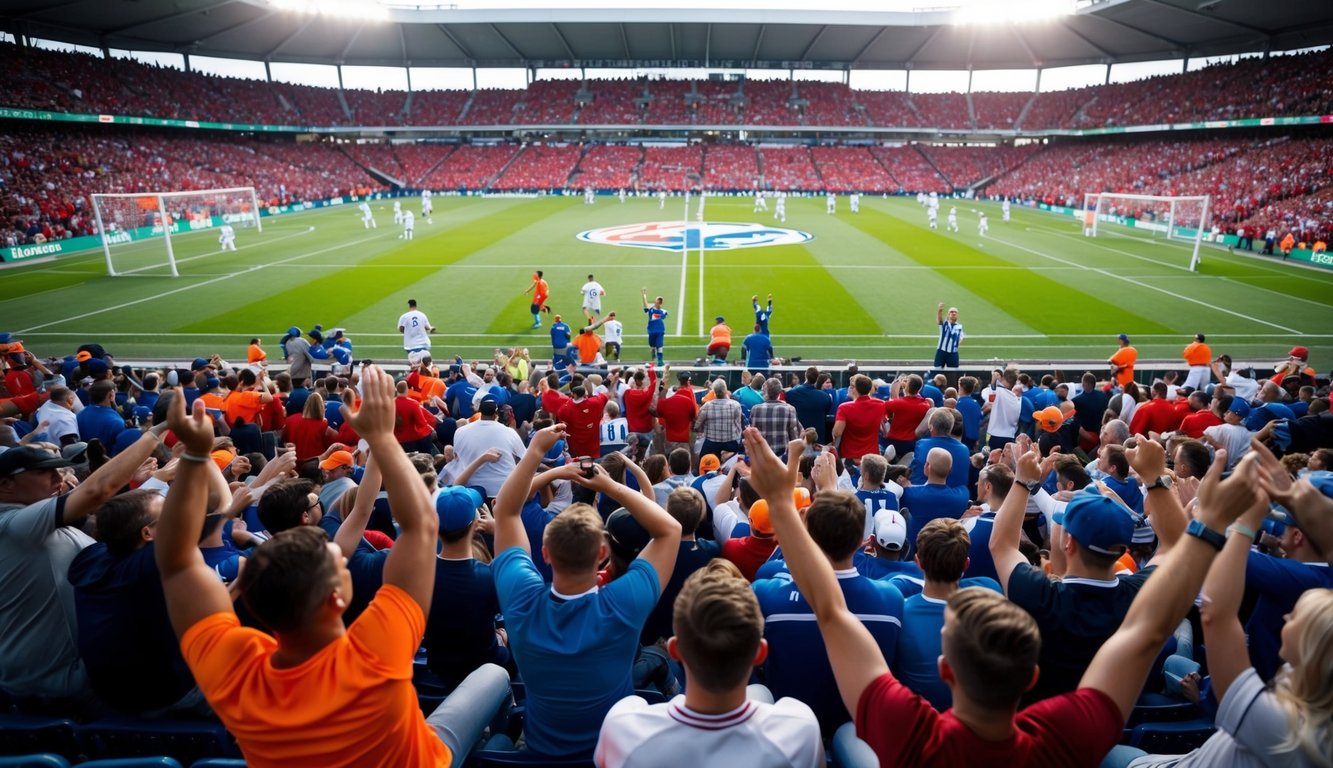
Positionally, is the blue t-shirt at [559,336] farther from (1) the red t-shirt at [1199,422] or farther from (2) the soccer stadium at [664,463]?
(1) the red t-shirt at [1199,422]

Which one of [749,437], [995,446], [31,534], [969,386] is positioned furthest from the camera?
[995,446]

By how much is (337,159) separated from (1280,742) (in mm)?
73829

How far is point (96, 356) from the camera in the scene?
1238 centimetres

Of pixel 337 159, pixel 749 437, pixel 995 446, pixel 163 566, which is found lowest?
pixel 995 446

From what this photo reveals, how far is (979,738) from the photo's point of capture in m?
2.15

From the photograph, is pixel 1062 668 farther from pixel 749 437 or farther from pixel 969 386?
pixel 969 386

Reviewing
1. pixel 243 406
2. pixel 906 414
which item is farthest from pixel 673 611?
pixel 243 406

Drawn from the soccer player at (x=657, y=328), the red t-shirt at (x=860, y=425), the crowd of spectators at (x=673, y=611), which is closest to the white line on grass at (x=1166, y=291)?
the soccer player at (x=657, y=328)

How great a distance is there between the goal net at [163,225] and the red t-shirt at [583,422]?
25481mm

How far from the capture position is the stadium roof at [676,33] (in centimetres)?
4606

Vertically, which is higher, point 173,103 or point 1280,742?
point 173,103

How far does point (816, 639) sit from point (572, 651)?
3.78ft

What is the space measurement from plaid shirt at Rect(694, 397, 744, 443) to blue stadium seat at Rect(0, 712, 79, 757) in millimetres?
7048

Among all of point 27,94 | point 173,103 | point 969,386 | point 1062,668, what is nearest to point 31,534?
point 1062,668
